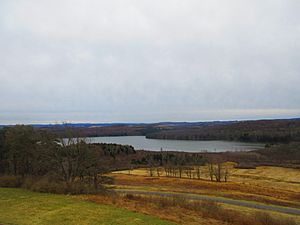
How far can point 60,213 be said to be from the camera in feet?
48.3

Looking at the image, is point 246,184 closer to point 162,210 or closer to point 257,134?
point 162,210

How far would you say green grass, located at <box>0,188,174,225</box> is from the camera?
1363cm

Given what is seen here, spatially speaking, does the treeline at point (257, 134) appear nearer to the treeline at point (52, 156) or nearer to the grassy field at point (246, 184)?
the grassy field at point (246, 184)

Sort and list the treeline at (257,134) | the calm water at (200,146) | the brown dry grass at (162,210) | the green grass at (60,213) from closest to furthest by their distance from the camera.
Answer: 1. the green grass at (60,213)
2. the brown dry grass at (162,210)
3. the calm water at (200,146)
4. the treeline at (257,134)

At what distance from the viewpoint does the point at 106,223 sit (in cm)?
1342

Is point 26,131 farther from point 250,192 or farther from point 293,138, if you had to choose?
point 293,138

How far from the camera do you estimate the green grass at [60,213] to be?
13633mm

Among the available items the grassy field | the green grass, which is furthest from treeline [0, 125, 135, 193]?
the grassy field

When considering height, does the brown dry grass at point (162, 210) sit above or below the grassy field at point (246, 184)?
above

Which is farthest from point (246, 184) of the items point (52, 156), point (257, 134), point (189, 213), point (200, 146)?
point (257, 134)

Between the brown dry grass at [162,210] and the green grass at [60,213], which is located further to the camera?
the brown dry grass at [162,210]

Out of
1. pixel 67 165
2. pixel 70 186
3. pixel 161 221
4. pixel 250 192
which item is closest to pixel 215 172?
pixel 250 192

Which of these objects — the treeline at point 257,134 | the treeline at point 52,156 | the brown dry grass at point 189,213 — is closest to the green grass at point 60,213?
the brown dry grass at point 189,213

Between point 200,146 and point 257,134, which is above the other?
point 257,134
